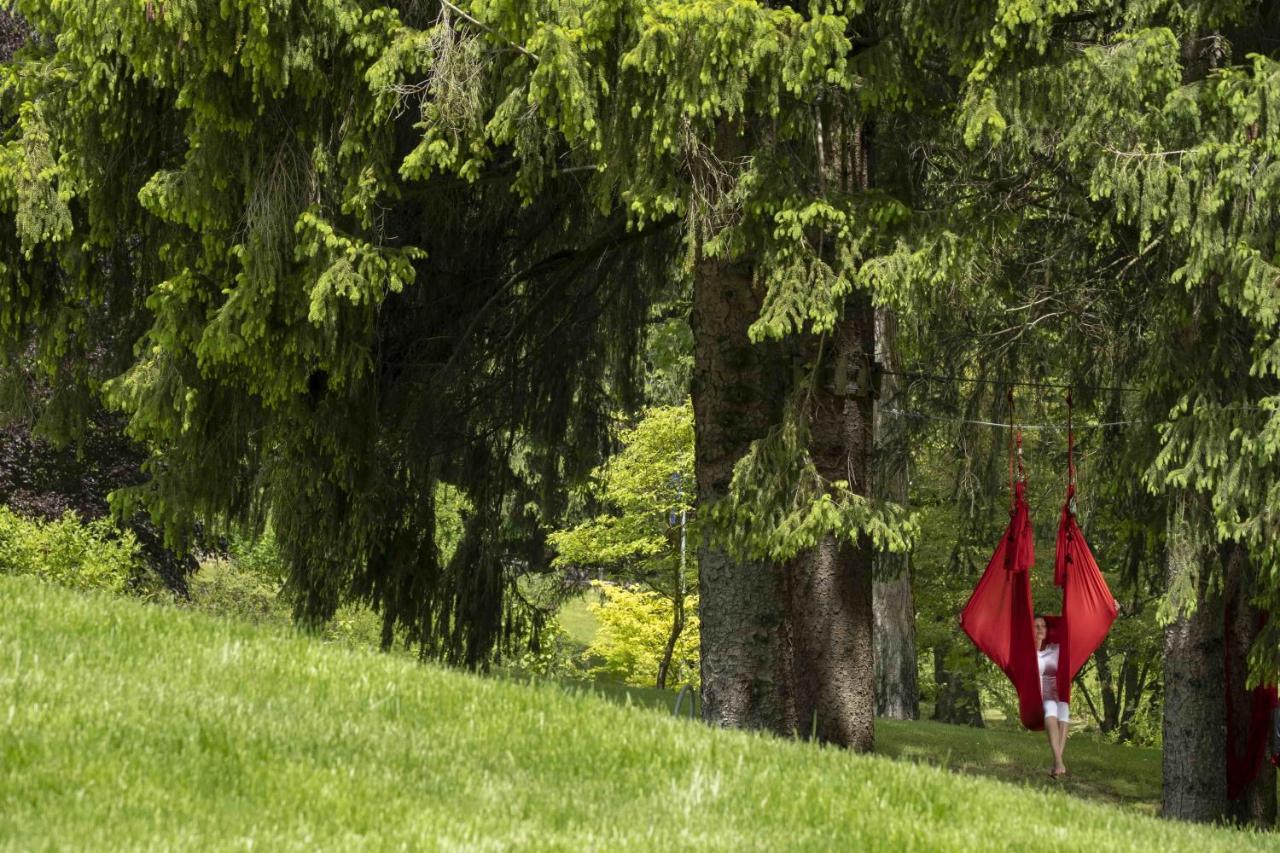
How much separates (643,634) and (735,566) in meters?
15.5

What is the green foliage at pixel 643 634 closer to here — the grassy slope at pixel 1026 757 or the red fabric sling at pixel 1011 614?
the grassy slope at pixel 1026 757

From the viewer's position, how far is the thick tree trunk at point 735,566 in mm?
10594

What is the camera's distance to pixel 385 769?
17.8ft

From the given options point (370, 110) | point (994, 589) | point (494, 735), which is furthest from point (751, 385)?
point (494, 735)

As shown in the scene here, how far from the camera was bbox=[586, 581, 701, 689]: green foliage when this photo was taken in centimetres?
2584

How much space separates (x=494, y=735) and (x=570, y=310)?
7.81m

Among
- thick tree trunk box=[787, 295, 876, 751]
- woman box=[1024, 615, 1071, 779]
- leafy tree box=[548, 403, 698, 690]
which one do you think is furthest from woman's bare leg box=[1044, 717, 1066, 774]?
leafy tree box=[548, 403, 698, 690]

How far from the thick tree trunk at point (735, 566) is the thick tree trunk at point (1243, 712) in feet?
14.4

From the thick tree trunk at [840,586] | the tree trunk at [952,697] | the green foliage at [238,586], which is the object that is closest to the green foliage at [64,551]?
the green foliage at [238,586]

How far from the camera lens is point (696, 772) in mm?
5844

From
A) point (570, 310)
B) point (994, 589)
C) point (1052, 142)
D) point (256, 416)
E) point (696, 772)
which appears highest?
point (1052, 142)

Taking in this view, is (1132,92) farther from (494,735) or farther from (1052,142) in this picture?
(494,735)

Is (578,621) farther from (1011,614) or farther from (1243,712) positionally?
(1011,614)

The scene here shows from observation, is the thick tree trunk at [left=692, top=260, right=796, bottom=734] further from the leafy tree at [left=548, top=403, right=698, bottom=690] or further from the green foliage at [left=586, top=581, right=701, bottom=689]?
the green foliage at [left=586, top=581, right=701, bottom=689]
